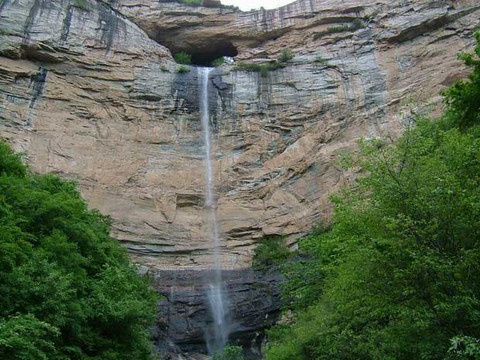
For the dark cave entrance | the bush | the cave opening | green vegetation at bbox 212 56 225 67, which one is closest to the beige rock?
the bush

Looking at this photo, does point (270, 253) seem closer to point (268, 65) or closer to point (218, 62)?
point (268, 65)

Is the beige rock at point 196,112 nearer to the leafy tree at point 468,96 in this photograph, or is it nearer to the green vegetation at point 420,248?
the leafy tree at point 468,96

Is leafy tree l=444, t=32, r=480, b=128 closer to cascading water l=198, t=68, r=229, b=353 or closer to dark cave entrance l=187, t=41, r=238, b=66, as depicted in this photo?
cascading water l=198, t=68, r=229, b=353

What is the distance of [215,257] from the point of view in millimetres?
23734

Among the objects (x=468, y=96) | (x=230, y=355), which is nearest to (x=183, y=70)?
(x=230, y=355)

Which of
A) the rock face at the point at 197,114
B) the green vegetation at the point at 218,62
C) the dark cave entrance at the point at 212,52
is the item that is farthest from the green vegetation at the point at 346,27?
the green vegetation at the point at 218,62

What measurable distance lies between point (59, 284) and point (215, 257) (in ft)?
48.4

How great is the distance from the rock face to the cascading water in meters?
0.33

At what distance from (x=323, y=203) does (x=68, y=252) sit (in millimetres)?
14588

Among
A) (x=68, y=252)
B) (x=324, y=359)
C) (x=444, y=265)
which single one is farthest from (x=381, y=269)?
(x=68, y=252)

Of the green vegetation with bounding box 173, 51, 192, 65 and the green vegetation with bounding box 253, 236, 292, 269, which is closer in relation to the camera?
the green vegetation with bounding box 253, 236, 292, 269

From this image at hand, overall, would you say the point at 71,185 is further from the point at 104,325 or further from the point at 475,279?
the point at 475,279

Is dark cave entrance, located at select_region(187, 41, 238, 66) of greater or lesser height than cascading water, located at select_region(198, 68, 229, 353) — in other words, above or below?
above

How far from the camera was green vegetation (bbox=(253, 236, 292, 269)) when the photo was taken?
22.5m
